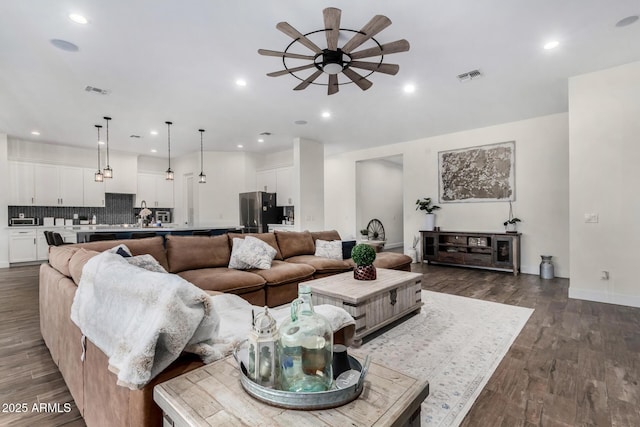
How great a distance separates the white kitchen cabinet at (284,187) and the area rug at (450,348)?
5.01 meters

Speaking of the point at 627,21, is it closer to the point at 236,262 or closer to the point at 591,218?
the point at 591,218

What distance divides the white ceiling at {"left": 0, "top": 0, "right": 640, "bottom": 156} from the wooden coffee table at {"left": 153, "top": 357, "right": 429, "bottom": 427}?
107 inches

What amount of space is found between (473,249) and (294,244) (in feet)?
12.1

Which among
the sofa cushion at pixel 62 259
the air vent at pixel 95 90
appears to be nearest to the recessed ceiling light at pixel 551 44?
the sofa cushion at pixel 62 259

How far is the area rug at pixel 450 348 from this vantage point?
188cm

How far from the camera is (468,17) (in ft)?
8.79

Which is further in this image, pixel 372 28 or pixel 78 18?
pixel 78 18

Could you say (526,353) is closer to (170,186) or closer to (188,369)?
(188,369)

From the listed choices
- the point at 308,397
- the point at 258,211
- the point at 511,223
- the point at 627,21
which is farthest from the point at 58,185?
the point at 627,21

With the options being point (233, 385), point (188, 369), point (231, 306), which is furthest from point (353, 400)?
point (231, 306)

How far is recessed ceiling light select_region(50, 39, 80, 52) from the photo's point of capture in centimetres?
295

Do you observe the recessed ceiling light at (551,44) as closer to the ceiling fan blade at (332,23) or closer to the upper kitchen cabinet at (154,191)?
the ceiling fan blade at (332,23)

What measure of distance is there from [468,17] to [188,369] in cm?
332

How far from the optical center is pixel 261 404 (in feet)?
2.77
